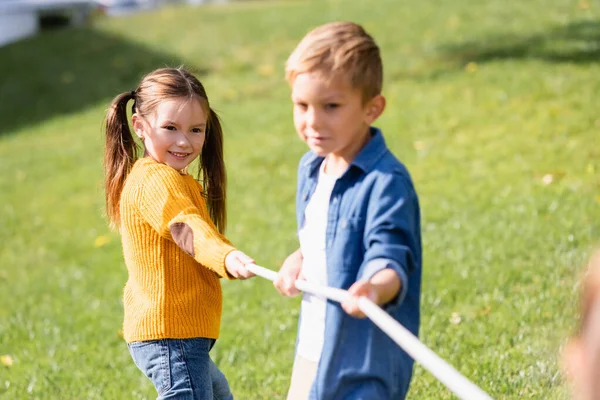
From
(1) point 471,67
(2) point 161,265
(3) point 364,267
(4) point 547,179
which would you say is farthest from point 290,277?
(1) point 471,67

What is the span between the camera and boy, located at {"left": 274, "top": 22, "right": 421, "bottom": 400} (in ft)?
9.17

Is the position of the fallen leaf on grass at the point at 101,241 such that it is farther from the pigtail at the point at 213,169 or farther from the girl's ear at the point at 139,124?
the girl's ear at the point at 139,124

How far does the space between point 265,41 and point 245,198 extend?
23.3ft

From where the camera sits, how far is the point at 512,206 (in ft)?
22.8

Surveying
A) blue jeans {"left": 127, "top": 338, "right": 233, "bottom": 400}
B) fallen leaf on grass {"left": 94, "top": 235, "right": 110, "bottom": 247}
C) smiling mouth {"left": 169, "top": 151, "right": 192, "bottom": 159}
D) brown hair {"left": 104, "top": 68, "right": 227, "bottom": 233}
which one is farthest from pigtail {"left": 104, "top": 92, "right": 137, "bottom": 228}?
fallen leaf on grass {"left": 94, "top": 235, "right": 110, "bottom": 247}

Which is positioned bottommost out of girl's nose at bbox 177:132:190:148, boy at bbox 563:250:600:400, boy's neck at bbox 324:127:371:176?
girl's nose at bbox 177:132:190:148

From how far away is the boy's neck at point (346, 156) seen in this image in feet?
9.78

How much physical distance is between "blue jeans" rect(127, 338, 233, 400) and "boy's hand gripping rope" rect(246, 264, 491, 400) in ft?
2.45

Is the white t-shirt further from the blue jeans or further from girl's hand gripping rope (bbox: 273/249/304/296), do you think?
Answer: the blue jeans

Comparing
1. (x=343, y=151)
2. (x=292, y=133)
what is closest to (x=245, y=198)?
(x=292, y=133)

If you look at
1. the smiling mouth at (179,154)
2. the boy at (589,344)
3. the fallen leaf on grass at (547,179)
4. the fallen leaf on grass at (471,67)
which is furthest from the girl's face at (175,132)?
the fallen leaf on grass at (471,67)

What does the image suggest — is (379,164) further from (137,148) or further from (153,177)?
(137,148)

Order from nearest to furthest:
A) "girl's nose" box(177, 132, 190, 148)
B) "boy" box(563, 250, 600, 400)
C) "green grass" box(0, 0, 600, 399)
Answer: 1. "boy" box(563, 250, 600, 400)
2. "girl's nose" box(177, 132, 190, 148)
3. "green grass" box(0, 0, 600, 399)

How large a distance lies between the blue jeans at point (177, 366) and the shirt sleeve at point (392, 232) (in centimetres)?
84
